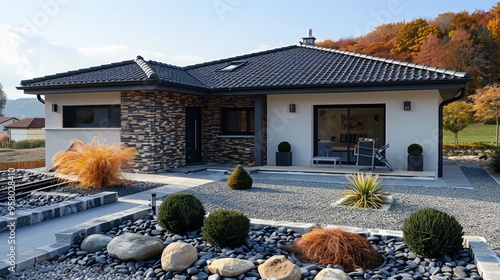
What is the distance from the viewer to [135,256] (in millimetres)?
4348

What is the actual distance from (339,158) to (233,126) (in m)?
4.25

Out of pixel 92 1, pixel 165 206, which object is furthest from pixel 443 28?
pixel 165 206

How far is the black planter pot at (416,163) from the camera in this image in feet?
37.9

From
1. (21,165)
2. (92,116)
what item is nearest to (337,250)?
(92,116)

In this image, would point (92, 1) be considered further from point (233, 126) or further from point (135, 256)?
point (233, 126)

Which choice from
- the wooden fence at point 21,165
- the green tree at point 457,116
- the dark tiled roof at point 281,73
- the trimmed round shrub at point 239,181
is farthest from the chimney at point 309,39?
the wooden fence at point 21,165

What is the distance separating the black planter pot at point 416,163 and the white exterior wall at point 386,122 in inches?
21.4

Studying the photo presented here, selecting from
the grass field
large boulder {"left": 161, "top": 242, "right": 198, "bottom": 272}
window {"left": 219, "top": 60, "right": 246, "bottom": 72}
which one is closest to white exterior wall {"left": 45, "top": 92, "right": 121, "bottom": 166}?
window {"left": 219, "top": 60, "right": 246, "bottom": 72}

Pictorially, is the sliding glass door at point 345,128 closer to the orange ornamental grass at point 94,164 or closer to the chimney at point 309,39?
the orange ornamental grass at point 94,164

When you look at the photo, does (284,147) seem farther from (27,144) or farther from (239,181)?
(27,144)

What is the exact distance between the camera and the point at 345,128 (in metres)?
13.2

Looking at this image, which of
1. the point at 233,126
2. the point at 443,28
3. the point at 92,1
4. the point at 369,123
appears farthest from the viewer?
the point at 443,28

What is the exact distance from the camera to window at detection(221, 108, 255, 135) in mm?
14641

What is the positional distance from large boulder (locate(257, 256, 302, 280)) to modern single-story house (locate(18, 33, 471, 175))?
8543mm
